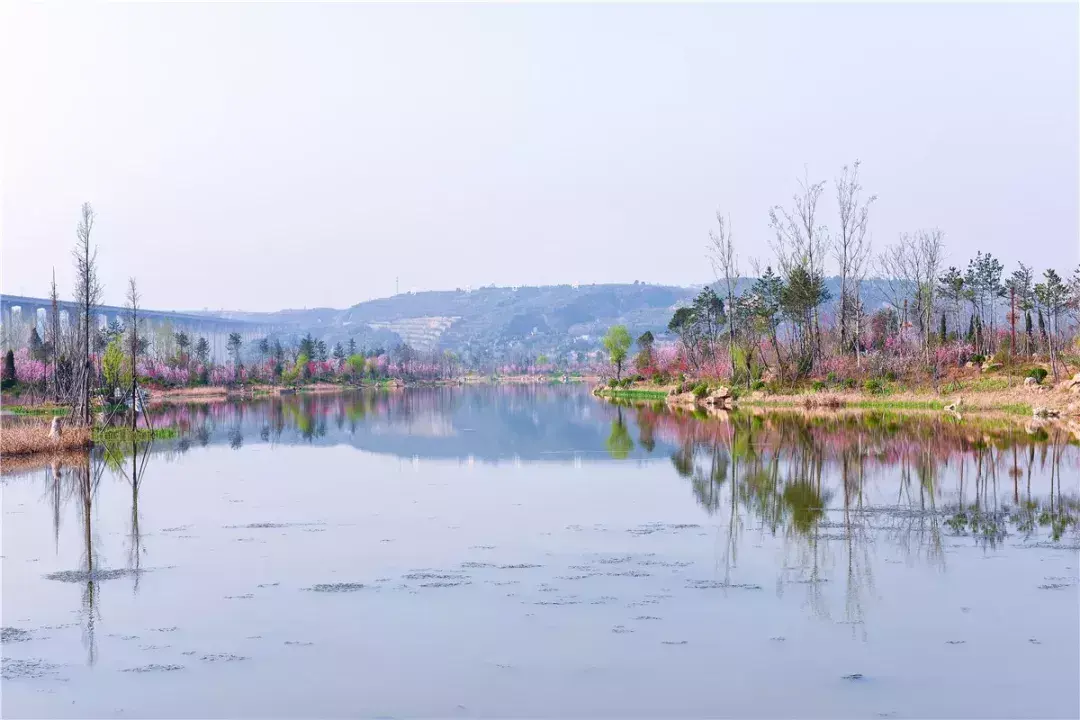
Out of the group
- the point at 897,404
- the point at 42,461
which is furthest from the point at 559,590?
the point at 897,404

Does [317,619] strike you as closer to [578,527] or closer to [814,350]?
[578,527]

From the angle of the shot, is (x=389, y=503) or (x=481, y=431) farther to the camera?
(x=481, y=431)

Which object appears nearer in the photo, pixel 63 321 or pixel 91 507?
pixel 91 507

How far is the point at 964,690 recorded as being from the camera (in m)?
7.25

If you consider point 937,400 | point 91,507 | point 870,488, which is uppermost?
point 937,400

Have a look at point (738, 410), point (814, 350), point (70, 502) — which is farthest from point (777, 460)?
point (814, 350)

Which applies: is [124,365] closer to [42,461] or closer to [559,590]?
[42,461]

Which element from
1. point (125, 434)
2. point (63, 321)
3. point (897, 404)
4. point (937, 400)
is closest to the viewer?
point (125, 434)

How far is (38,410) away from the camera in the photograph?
45781mm

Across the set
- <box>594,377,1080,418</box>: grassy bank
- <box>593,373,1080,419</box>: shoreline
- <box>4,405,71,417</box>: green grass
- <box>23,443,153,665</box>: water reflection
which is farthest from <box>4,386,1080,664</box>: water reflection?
<box>4,405,71,417</box>: green grass

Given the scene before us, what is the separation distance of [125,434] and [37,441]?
6.02 metres

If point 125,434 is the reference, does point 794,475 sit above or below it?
above

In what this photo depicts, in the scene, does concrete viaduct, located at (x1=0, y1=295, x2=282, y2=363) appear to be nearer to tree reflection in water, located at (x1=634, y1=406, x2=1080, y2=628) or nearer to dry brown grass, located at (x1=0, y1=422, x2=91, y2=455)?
dry brown grass, located at (x1=0, y1=422, x2=91, y2=455)

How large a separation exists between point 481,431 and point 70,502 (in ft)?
64.9
